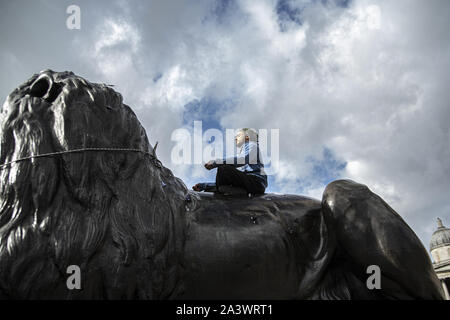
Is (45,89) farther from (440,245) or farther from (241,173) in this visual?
(440,245)

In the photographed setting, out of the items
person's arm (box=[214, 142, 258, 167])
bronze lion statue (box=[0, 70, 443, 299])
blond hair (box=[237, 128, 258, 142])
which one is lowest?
bronze lion statue (box=[0, 70, 443, 299])

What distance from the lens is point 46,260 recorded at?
8.15 ft

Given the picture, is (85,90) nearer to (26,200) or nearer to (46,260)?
(26,200)

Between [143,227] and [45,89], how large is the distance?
1351mm

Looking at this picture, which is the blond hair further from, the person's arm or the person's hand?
the person's hand

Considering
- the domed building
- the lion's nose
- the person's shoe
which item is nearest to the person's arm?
the person's shoe

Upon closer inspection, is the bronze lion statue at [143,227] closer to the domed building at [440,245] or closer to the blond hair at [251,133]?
the blond hair at [251,133]

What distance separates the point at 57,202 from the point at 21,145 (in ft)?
1.67

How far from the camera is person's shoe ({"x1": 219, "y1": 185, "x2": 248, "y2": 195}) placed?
11.8ft

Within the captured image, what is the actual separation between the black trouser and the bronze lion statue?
0.59ft

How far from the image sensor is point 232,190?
3621 mm

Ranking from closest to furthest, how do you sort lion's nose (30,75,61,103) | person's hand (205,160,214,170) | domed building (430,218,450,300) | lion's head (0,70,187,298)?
1. lion's head (0,70,187,298)
2. lion's nose (30,75,61,103)
3. person's hand (205,160,214,170)
4. domed building (430,218,450,300)

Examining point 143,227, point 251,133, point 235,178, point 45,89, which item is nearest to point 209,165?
point 235,178
